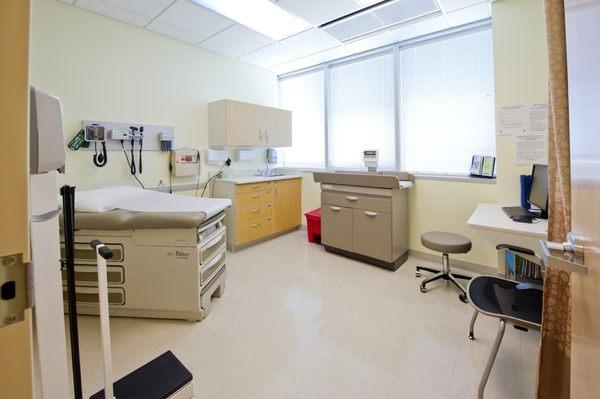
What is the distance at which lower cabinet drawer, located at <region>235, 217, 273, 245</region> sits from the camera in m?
3.81

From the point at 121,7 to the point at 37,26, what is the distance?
0.72 metres

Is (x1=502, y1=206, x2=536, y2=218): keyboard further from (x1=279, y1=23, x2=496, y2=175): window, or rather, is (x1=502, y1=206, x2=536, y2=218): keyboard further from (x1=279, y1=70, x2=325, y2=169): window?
(x1=279, y1=70, x2=325, y2=169): window

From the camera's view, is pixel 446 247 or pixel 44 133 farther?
pixel 446 247

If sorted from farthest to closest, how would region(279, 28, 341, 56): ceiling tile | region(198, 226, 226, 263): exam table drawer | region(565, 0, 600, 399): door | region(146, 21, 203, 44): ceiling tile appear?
1. region(279, 28, 341, 56): ceiling tile
2. region(146, 21, 203, 44): ceiling tile
3. region(198, 226, 226, 263): exam table drawer
4. region(565, 0, 600, 399): door

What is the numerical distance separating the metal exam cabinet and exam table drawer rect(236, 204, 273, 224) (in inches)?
35.4

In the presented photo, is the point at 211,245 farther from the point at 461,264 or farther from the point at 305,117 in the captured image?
the point at 305,117

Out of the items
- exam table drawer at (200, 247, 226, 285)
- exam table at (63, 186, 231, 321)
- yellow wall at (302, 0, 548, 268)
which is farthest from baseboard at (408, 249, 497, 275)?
exam table at (63, 186, 231, 321)

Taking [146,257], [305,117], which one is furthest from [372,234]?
[305,117]

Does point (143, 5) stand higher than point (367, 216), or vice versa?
point (143, 5)

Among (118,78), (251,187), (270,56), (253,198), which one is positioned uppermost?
(270,56)

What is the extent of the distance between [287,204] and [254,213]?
2.25 feet

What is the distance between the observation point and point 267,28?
3287 millimetres

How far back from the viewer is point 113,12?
2863 mm

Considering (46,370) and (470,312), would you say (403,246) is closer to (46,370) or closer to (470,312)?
(470,312)
